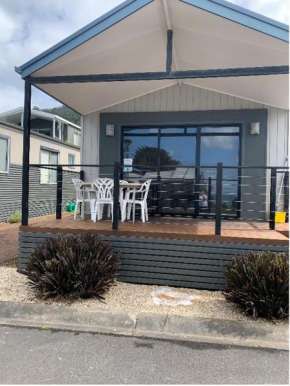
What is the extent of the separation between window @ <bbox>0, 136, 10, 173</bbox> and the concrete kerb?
7.51m

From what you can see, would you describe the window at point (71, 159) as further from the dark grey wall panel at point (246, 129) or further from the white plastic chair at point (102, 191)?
the white plastic chair at point (102, 191)

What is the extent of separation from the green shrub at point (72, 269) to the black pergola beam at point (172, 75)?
7.51 feet

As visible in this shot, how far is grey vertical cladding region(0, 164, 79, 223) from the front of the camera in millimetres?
10430

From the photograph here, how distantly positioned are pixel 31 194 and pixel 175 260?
27.9ft

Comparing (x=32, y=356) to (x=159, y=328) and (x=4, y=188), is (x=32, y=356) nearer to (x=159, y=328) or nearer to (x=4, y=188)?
(x=159, y=328)

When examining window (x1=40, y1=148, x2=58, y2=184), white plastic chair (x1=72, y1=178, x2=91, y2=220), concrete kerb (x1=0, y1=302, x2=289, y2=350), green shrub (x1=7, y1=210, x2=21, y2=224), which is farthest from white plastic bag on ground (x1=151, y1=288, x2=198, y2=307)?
window (x1=40, y1=148, x2=58, y2=184)

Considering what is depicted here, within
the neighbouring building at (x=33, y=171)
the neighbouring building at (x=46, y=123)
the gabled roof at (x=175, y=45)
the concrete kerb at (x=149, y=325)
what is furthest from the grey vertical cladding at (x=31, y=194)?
the concrete kerb at (x=149, y=325)

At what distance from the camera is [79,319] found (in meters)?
3.42

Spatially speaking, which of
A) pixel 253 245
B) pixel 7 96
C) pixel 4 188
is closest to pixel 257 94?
pixel 253 245

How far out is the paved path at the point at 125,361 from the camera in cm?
243

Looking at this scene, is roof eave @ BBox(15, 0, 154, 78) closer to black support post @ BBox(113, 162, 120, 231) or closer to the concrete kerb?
black support post @ BBox(113, 162, 120, 231)

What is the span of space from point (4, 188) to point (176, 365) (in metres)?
9.18

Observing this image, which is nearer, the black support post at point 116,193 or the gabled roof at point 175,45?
the gabled roof at point 175,45

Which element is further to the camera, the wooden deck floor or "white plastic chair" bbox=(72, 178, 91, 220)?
"white plastic chair" bbox=(72, 178, 91, 220)
